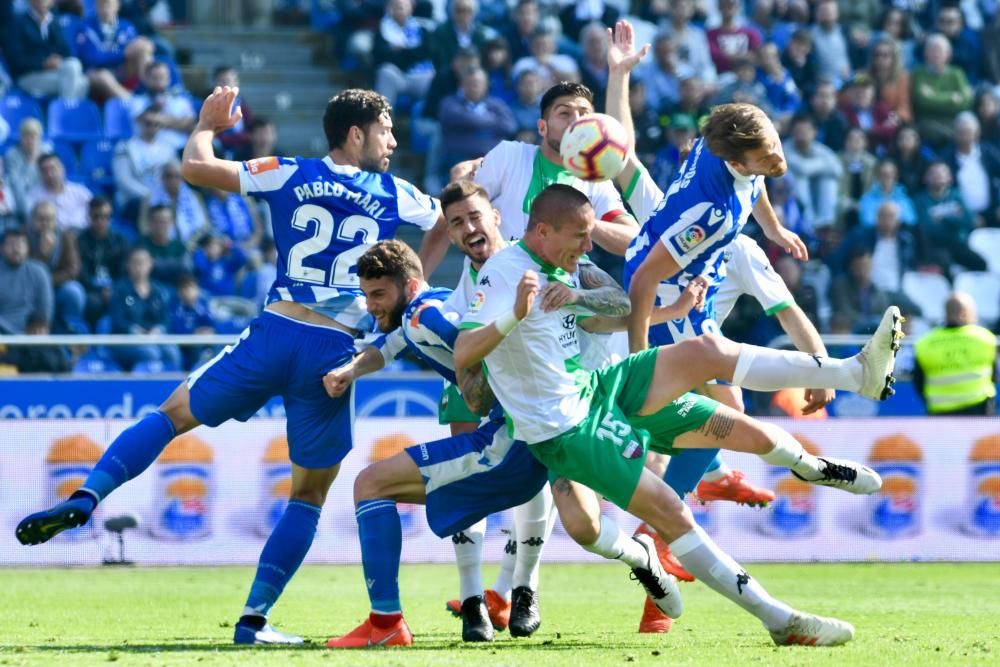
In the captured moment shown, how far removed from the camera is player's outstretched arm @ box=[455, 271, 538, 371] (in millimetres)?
6707

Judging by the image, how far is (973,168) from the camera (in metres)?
19.8

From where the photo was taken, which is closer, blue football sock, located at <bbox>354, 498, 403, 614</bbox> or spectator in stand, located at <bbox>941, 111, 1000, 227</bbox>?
blue football sock, located at <bbox>354, 498, 403, 614</bbox>

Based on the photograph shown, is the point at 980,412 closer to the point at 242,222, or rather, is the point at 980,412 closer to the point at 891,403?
the point at 891,403

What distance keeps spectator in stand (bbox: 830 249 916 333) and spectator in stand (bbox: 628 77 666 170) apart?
2429 mm

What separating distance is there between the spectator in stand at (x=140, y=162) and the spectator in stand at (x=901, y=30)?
935 centimetres

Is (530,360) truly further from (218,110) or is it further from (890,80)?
(890,80)

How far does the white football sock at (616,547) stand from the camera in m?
7.51

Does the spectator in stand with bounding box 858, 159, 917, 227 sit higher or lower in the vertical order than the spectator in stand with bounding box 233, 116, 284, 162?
lower

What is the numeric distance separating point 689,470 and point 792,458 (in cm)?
111

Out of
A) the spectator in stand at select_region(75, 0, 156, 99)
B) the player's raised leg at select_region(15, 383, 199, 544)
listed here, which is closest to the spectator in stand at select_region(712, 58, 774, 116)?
the spectator in stand at select_region(75, 0, 156, 99)

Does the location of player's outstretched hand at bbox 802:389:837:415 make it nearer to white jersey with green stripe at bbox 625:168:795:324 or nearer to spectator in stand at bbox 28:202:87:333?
white jersey with green stripe at bbox 625:168:795:324

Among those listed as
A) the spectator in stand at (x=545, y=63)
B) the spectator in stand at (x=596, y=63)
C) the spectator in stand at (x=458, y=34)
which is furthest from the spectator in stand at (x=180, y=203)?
the spectator in stand at (x=596, y=63)

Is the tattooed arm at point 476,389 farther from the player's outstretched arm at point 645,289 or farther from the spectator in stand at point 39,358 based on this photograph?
the spectator in stand at point 39,358

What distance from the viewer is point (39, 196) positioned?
16.8 meters
